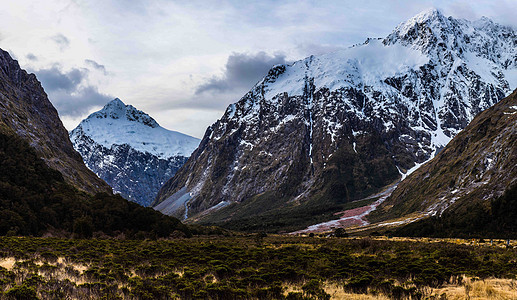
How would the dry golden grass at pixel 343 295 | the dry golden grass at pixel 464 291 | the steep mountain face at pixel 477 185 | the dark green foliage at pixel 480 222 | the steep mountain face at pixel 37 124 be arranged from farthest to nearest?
the steep mountain face at pixel 37 124
the steep mountain face at pixel 477 185
the dark green foliage at pixel 480 222
the dry golden grass at pixel 343 295
the dry golden grass at pixel 464 291

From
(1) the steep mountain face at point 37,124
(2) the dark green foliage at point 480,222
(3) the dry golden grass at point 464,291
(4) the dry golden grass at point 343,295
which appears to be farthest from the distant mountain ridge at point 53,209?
(2) the dark green foliage at point 480,222

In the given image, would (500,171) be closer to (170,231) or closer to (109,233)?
(170,231)

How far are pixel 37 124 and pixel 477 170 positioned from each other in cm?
15703

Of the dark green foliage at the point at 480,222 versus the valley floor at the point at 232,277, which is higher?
the valley floor at the point at 232,277

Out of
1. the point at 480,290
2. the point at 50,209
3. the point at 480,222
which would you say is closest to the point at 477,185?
the point at 480,222

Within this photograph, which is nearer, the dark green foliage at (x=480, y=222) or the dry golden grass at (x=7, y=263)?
the dry golden grass at (x=7, y=263)

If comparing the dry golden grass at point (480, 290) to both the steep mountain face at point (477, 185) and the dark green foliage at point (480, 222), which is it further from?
the steep mountain face at point (477, 185)

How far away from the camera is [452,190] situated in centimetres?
16238

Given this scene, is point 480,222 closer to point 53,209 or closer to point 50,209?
point 53,209

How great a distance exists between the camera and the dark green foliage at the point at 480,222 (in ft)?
316

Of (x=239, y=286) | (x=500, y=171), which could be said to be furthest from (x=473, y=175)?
(x=239, y=286)

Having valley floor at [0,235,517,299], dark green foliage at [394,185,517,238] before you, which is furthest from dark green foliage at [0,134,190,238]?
dark green foliage at [394,185,517,238]

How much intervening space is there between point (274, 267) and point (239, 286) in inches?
278

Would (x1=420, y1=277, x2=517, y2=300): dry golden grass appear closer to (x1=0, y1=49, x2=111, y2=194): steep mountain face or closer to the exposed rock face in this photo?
the exposed rock face
